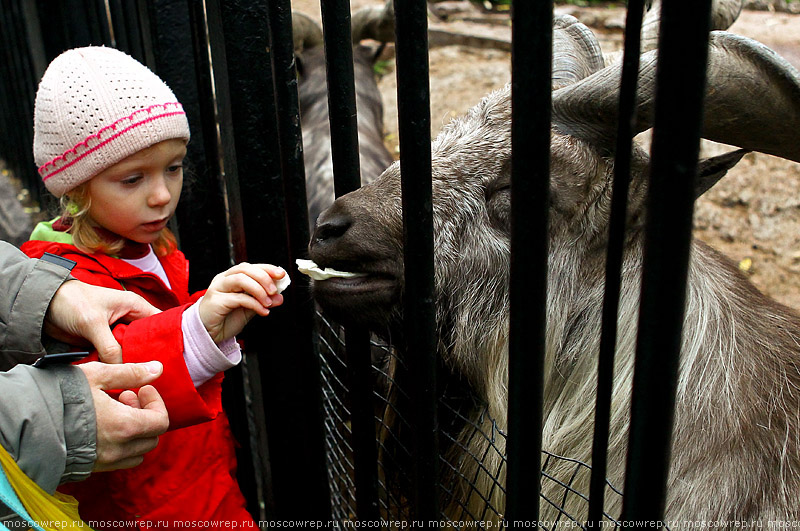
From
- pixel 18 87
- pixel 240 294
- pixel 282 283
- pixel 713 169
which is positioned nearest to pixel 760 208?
pixel 713 169

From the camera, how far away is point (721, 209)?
5.96 m

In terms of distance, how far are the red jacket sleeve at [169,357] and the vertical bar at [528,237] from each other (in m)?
0.99

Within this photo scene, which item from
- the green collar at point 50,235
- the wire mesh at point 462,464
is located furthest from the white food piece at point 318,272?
the green collar at point 50,235

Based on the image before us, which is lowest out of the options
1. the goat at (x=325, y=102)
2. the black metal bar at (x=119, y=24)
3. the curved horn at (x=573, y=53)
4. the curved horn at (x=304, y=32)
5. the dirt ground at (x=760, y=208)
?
the dirt ground at (x=760, y=208)

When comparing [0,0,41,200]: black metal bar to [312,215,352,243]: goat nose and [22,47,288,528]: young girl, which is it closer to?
[22,47,288,528]: young girl

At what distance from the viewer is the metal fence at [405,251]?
112 centimetres

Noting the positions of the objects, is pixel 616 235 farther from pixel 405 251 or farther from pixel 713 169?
pixel 713 169

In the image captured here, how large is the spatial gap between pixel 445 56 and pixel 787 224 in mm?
5098

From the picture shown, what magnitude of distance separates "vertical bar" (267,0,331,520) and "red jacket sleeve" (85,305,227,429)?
517 mm

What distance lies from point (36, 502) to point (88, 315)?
0.56 metres

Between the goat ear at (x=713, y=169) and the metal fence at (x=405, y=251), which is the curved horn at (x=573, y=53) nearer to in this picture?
the goat ear at (x=713, y=169)

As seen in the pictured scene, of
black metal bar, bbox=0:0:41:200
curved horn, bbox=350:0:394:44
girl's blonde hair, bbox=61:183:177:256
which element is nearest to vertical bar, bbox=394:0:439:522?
girl's blonde hair, bbox=61:183:177:256

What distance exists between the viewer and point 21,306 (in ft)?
6.66

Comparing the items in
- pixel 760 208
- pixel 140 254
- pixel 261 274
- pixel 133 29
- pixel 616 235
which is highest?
pixel 133 29
